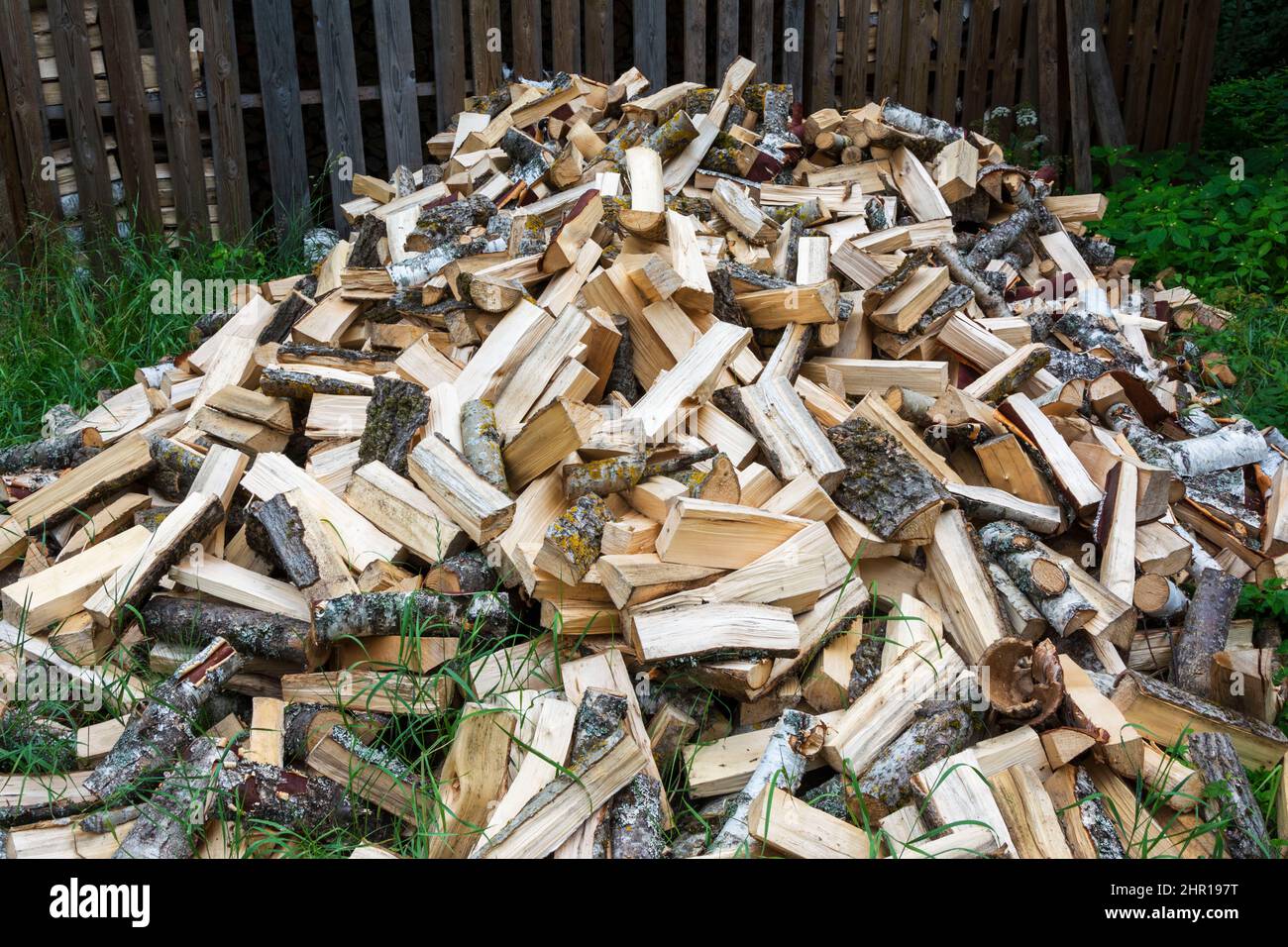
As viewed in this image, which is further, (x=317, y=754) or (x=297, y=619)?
(x=297, y=619)

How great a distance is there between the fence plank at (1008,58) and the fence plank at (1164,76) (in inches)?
43.1

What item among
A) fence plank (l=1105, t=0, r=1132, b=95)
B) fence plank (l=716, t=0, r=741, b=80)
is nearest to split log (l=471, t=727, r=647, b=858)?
fence plank (l=716, t=0, r=741, b=80)

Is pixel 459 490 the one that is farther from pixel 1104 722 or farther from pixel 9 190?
pixel 9 190

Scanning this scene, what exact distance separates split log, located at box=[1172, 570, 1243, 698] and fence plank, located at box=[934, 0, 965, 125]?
423cm

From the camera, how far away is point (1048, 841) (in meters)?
2.33

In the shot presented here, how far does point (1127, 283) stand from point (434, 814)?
434 cm

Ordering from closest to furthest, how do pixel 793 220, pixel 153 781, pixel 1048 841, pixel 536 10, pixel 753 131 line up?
pixel 1048 841 < pixel 153 781 < pixel 793 220 < pixel 753 131 < pixel 536 10

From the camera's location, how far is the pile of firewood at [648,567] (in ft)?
8.03

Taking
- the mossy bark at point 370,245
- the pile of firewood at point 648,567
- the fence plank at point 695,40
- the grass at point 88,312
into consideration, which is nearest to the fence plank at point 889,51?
the fence plank at point 695,40

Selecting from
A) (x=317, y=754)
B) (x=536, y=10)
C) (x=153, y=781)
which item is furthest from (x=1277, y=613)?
(x=536, y=10)

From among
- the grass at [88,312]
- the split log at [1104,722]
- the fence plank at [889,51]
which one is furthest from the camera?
the fence plank at [889,51]

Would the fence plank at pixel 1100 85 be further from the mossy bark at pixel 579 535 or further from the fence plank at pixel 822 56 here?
the mossy bark at pixel 579 535

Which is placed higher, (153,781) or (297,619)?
(297,619)
